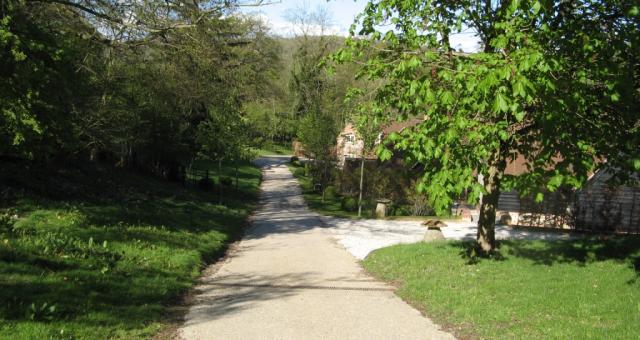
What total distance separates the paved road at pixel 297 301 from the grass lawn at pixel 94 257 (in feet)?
2.35

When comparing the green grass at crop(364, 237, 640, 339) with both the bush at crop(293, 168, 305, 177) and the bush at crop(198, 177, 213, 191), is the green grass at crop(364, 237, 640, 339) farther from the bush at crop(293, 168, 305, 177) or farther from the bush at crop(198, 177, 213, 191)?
the bush at crop(293, 168, 305, 177)

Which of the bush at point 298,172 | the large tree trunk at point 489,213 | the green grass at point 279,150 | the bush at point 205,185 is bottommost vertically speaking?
the bush at point 205,185

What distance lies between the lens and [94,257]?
988 centimetres

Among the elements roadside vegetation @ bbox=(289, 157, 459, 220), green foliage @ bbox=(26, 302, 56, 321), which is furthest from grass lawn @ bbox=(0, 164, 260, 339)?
roadside vegetation @ bbox=(289, 157, 459, 220)

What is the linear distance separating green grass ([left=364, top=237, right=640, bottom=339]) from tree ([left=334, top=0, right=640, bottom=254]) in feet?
5.42

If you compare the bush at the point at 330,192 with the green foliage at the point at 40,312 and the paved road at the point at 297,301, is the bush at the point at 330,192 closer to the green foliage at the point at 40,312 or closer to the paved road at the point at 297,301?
the paved road at the point at 297,301

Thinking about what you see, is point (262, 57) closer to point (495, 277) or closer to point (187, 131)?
point (187, 131)

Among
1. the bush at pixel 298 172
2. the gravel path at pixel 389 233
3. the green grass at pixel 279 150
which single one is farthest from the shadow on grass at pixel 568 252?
the green grass at pixel 279 150

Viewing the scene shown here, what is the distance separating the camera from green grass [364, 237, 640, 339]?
6.76 metres

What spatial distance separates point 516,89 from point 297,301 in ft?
16.8

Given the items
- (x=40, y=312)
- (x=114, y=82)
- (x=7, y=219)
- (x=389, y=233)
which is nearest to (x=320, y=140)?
(x=389, y=233)

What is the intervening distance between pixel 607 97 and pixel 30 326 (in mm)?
8768

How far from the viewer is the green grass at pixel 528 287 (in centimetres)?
676

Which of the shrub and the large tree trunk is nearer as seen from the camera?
the shrub
